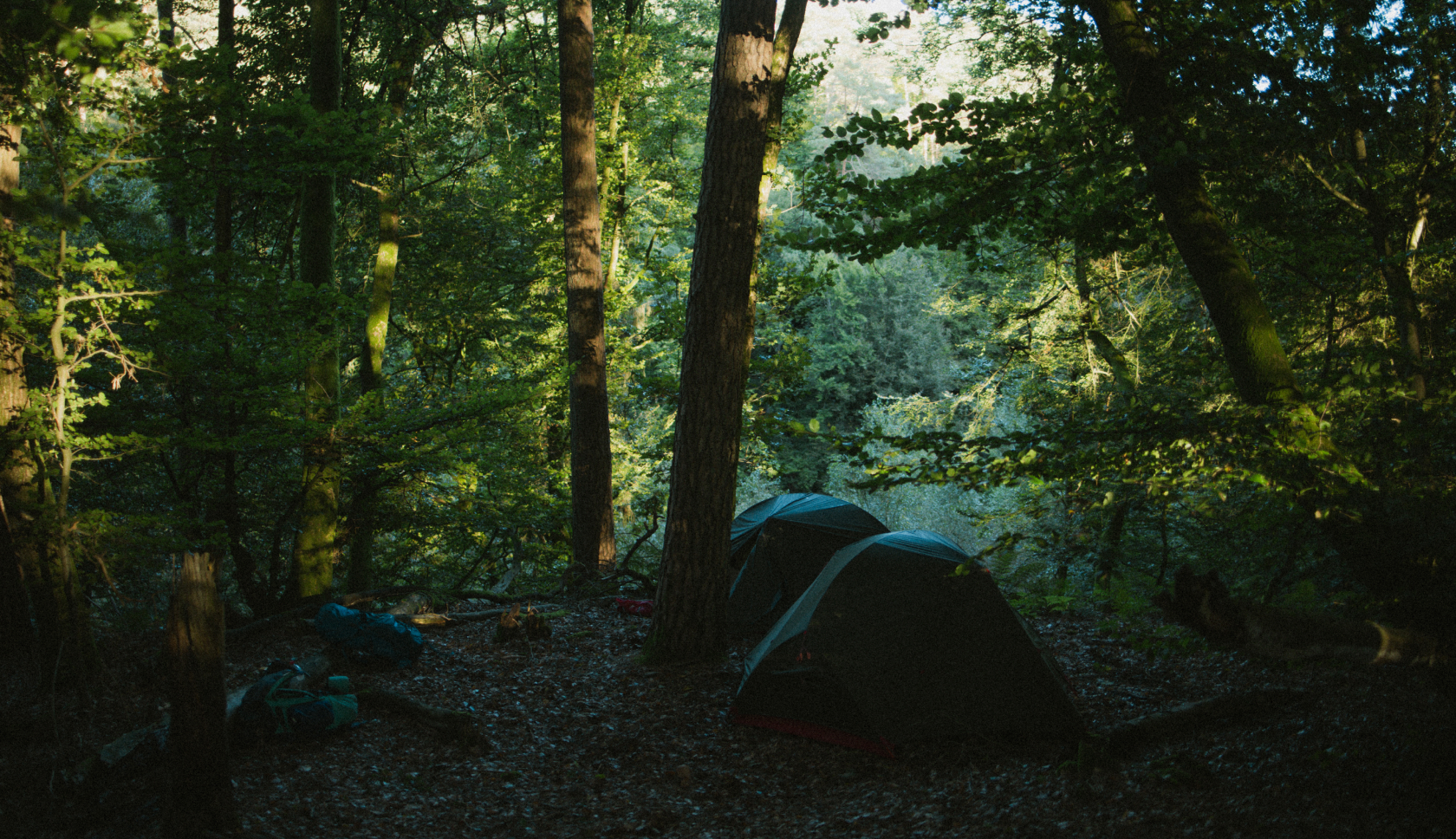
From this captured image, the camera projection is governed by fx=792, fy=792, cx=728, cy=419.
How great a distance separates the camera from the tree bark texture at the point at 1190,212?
3.94 meters

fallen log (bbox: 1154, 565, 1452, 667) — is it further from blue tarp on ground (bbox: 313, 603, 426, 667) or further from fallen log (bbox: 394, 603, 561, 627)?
fallen log (bbox: 394, 603, 561, 627)

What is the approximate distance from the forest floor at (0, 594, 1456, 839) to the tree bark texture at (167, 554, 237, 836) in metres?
0.30

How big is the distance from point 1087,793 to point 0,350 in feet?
22.9

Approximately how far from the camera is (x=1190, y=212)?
13.9 ft

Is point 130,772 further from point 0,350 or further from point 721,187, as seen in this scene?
point 721,187

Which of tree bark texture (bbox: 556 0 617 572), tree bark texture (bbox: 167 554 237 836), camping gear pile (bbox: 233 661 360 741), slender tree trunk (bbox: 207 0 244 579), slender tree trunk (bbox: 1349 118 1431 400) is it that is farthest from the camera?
tree bark texture (bbox: 556 0 617 572)

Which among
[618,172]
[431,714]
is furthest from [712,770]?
[618,172]

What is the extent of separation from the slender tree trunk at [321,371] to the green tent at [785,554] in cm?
418

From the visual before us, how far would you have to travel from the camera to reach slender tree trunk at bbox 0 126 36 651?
194 inches

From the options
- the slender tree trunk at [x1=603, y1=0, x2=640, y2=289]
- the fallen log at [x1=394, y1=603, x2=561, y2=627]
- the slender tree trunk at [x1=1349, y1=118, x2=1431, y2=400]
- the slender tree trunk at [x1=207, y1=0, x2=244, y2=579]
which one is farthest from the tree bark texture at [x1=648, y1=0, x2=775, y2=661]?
the slender tree trunk at [x1=603, y1=0, x2=640, y2=289]

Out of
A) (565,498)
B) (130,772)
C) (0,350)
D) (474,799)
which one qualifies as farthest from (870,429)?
(565,498)

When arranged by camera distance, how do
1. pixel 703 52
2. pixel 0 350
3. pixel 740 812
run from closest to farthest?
pixel 740 812
pixel 0 350
pixel 703 52

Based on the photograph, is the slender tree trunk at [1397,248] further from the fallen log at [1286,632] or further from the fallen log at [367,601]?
the fallen log at [367,601]

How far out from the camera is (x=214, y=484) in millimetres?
7461
